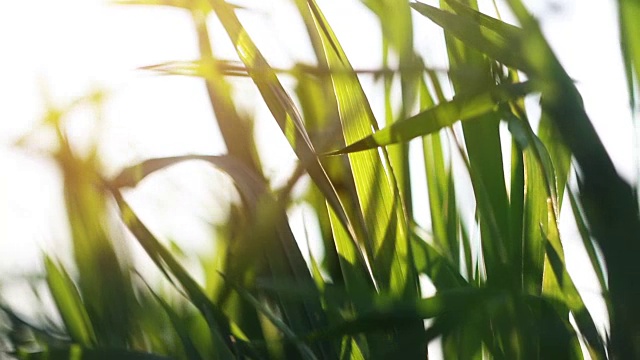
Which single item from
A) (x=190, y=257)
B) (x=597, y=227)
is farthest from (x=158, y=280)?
(x=597, y=227)

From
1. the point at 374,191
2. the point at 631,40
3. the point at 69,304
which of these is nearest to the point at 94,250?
the point at 69,304

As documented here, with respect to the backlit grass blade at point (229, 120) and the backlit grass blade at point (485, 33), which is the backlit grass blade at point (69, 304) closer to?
the backlit grass blade at point (229, 120)

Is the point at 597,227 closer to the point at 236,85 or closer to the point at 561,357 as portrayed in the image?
the point at 561,357

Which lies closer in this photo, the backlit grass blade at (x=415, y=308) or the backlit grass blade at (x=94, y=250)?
the backlit grass blade at (x=415, y=308)

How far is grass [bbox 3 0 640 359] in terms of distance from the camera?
0.29 m

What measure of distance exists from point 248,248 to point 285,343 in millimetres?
47

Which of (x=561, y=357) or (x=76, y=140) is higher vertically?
(x=76, y=140)

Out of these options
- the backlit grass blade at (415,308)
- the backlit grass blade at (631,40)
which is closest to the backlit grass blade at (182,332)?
the backlit grass blade at (415,308)

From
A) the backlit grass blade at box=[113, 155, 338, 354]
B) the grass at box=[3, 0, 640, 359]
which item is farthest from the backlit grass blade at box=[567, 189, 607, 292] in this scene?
the backlit grass blade at box=[113, 155, 338, 354]

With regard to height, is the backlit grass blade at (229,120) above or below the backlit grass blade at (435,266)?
above

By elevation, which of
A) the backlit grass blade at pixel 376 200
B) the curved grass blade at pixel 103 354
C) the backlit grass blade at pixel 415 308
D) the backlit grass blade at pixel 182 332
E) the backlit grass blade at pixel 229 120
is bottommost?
the backlit grass blade at pixel 415 308

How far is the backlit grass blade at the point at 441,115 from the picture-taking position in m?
0.30

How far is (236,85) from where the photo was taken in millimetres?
405

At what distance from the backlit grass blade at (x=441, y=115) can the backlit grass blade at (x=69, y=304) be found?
0.20 meters
